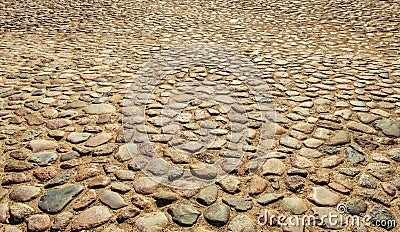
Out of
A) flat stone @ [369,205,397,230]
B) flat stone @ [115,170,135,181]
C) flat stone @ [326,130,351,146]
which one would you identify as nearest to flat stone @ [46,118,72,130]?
flat stone @ [115,170,135,181]

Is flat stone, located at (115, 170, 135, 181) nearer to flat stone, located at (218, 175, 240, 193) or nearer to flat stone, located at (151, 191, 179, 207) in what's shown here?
flat stone, located at (151, 191, 179, 207)

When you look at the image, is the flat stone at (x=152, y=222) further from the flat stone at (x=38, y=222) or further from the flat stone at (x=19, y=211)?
the flat stone at (x=19, y=211)

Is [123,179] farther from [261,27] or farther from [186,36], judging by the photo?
[261,27]

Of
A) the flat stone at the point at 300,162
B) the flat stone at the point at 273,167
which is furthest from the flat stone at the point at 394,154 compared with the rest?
the flat stone at the point at 273,167

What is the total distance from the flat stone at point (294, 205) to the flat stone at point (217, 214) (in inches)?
14.0

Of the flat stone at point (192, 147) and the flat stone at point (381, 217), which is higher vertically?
the flat stone at point (381, 217)

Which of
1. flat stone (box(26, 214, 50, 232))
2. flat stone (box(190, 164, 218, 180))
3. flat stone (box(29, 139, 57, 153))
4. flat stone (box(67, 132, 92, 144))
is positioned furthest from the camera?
flat stone (box(67, 132, 92, 144))

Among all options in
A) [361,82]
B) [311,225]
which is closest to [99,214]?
[311,225]

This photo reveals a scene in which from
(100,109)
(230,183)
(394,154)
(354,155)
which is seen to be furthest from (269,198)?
(100,109)

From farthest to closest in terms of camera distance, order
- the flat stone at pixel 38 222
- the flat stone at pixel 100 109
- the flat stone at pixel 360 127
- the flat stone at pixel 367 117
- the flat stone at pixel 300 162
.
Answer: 1. the flat stone at pixel 100 109
2. the flat stone at pixel 367 117
3. the flat stone at pixel 360 127
4. the flat stone at pixel 300 162
5. the flat stone at pixel 38 222

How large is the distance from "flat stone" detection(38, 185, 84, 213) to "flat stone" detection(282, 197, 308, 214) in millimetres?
1290

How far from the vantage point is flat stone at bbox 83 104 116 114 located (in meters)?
3.17

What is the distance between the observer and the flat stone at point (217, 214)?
187cm

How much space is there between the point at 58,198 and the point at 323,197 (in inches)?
65.0
